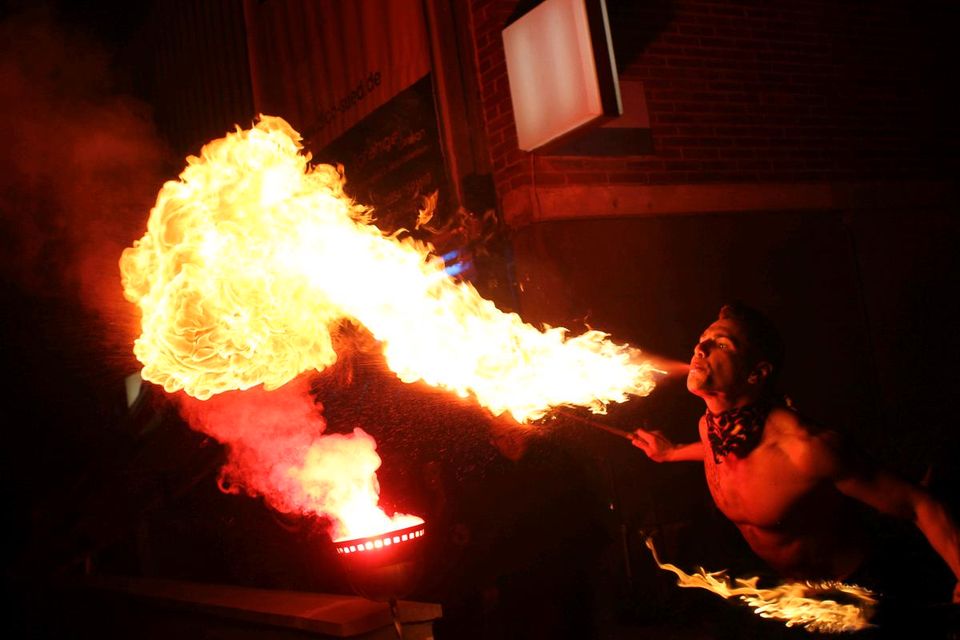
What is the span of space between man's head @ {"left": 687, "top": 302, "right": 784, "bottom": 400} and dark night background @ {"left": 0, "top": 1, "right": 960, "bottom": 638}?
966mm

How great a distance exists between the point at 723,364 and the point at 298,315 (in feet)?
8.70

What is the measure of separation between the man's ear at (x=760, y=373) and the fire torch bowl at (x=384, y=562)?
175cm

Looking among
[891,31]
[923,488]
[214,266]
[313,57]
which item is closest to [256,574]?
[214,266]

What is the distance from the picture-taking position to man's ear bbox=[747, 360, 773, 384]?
13.0ft

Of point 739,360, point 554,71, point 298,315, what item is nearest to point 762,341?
point 739,360

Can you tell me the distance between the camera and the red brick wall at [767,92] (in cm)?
635

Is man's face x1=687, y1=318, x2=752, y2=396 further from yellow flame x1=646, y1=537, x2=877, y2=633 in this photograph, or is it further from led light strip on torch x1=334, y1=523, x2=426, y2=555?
led light strip on torch x1=334, y1=523, x2=426, y2=555

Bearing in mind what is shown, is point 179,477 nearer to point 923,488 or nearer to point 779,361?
point 779,361

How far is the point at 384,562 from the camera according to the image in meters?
4.02

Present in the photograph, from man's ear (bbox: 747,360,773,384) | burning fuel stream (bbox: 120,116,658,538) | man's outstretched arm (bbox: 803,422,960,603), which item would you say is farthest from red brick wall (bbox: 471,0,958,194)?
man's outstretched arm (bbox: 803,422,960,603)

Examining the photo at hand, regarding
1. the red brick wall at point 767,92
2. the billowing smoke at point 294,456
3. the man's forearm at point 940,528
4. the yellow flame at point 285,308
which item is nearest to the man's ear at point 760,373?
the man's forearm at point 940,528

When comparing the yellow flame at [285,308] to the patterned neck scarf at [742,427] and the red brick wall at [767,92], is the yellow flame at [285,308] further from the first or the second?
the red brick wall at [767,92]

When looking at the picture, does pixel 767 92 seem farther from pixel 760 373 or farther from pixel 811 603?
pixel 811 603

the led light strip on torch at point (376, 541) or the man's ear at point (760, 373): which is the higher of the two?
the man's ear at point (760, 373)
